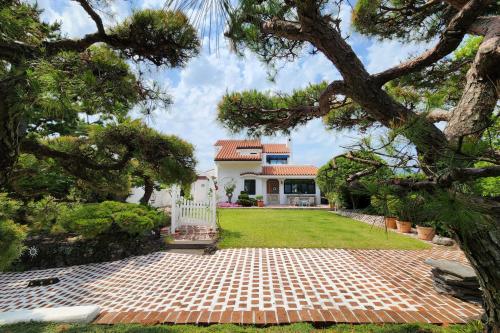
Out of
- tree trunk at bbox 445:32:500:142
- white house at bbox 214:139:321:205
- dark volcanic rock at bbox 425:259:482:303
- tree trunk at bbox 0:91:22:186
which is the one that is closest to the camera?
tree trunk at bbox 0:91:22:186

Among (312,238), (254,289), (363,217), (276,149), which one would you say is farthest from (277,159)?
(254,289)

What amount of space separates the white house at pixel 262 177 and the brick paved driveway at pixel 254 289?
17642mm

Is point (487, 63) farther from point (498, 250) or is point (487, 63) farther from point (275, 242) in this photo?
point (275, 242)

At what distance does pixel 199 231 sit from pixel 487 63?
8970 mm

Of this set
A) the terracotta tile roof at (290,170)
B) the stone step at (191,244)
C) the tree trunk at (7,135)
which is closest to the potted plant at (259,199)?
the terracotta tile roof at (290,170)

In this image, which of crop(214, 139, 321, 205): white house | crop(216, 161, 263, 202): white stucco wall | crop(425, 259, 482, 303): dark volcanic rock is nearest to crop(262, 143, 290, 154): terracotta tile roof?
crop(214, 139, 321, 205): white house

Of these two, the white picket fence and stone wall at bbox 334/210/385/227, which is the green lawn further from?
stone wall at bbox 334/210/385/227

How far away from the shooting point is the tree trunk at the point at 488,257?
157cm

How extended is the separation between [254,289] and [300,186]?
22.1 m

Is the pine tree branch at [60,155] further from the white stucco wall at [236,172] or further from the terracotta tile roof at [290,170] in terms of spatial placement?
the terracotta tile roof at [290,170]

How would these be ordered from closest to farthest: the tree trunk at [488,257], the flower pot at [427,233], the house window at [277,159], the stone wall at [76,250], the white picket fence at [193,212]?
the tree trunk at [488,257] → the stone wall at [76,250] → the flower pot at [427,233] → the white picket fence at [193,212] → the house window at [277,159]

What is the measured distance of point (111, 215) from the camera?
Result: 698 cm

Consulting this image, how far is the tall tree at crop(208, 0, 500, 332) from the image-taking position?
4.36 ft

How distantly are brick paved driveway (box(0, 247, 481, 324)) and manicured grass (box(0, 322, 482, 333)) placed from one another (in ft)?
0.63
